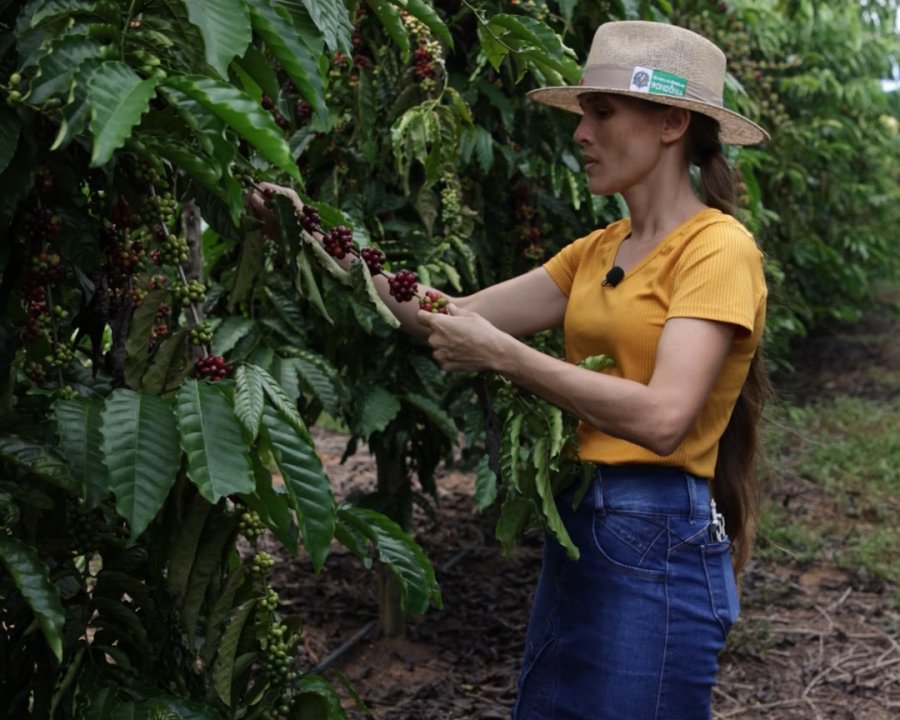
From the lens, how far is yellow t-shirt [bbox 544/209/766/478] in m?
1.94

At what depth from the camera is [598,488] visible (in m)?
2.08

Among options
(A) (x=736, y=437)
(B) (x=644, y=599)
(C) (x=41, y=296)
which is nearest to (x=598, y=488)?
(B) (x=644, y=599)

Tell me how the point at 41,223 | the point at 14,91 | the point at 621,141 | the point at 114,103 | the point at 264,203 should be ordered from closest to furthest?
the point at 114,103 → the point at 14,91 → the point at 41,223 → the point at 264,203 → the point at 621,141

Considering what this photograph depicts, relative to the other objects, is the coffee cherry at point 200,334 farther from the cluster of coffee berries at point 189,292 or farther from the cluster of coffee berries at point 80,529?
the cluster of coffee berries at point 80,529

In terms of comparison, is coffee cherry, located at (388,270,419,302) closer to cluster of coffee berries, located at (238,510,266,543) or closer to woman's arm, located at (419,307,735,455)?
woman's arm, located at (419,307,735,455)

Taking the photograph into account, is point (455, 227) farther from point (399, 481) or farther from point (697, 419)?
point (697, 419)

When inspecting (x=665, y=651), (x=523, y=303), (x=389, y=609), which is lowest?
(x=389, y=609)

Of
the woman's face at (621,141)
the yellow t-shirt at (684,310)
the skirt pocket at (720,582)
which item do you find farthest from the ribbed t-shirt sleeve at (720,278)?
the skirt pocket at (720,582)

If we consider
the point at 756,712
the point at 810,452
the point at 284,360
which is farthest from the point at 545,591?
the point at 810,452

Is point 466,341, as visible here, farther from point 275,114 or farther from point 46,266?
point 275,114

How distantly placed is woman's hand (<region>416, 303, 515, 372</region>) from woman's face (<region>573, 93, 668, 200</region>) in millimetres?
379

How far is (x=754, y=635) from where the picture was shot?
14.1 feet

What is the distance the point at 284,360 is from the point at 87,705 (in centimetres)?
136

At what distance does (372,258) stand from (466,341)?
0.20 metres
